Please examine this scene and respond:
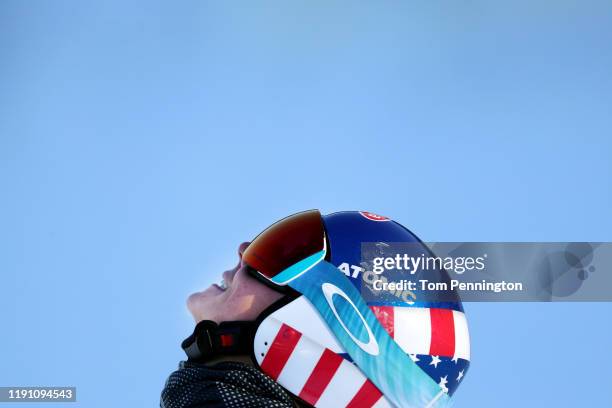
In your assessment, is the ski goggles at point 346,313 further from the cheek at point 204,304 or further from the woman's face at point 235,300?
the cheek at point 204,304

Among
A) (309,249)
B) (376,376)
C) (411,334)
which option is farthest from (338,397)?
(309,249)

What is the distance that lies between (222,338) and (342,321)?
577mm

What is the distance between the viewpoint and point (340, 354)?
3283 mm

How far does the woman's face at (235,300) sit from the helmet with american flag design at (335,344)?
70 millimetres

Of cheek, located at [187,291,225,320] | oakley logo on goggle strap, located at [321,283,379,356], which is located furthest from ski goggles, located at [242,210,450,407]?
cheek, located at [187,291,225,320]

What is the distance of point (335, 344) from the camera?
3279 mm

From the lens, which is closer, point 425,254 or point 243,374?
point 243,374

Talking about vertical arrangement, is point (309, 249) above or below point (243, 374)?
above

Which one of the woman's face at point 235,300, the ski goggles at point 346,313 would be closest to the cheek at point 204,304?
the woman's face at point 235,300

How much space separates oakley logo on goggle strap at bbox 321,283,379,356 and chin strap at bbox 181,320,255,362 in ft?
1.25

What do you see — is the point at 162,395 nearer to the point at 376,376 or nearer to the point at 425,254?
the point at 376,376

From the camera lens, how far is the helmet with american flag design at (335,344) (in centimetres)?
329

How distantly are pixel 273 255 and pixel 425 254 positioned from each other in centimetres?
77

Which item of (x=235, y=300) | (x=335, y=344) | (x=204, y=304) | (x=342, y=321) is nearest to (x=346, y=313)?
(x=342, y=321)
